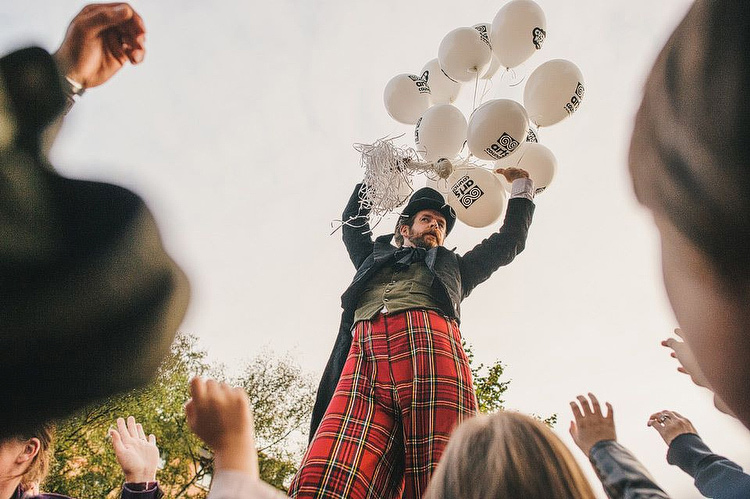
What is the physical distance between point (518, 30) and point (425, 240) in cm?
148

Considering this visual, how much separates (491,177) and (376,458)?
1801mm

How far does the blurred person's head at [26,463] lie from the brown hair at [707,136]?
1277 mm

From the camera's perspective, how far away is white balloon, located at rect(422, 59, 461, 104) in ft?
11.7

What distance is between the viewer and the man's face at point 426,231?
2.97 metres

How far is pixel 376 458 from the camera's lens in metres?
1.89

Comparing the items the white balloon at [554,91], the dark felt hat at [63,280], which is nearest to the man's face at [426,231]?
the white balloon at [554,91]

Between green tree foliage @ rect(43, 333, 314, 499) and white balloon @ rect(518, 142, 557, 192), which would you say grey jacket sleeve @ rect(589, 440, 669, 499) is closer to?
white balloon @ rect(518, 142, 557, 192)

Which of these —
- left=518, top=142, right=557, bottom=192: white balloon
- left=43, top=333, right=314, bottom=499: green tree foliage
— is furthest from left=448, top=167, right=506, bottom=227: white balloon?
left=43, top=333, right=314, bottom=499: green tree foliage

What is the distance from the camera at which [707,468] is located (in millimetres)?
1534

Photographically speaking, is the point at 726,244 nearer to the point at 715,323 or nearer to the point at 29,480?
the point at 715,323

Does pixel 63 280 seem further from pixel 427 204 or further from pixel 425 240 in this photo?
pixel 427 204

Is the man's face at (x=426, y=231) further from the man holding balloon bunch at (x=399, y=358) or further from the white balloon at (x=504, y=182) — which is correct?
the white balloon at (x=504, y=182)

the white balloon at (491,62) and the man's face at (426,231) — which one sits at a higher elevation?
the white balloon at (491,62)

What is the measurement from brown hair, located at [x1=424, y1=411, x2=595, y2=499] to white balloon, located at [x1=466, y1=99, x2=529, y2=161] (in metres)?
1.96
